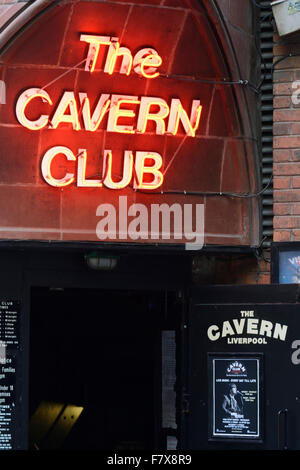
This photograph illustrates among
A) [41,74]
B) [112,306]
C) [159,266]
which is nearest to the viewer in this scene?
[41,74]

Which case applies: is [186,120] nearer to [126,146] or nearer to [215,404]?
[126,146]

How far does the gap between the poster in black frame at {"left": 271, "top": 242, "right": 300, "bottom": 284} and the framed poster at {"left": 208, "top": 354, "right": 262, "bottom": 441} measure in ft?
2.29

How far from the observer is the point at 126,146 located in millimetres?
8844

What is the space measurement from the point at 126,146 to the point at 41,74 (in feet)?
3.08

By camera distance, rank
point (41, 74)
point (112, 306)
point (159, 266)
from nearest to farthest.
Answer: point (41, 74), point (159, 266), point (112, 306)

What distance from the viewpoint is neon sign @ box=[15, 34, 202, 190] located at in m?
8.62

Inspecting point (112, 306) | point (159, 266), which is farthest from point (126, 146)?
point (112, 306)

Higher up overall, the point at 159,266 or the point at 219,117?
the point at 219,117

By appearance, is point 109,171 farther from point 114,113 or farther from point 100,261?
point 100,261

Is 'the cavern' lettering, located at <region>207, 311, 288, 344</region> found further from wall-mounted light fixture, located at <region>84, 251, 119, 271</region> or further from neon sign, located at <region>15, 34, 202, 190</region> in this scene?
neon sign, located at <region>15, 34, 202, 190</region>

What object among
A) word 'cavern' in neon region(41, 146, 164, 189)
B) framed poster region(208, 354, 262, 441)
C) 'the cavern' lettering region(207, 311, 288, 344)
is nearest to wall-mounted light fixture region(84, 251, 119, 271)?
word 'cavern' in neon region(41, 146, 164, 189)

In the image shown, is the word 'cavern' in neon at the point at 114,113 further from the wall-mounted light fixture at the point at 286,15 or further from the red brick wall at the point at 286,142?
the wall-mounted light fixture at the point at 286,15
